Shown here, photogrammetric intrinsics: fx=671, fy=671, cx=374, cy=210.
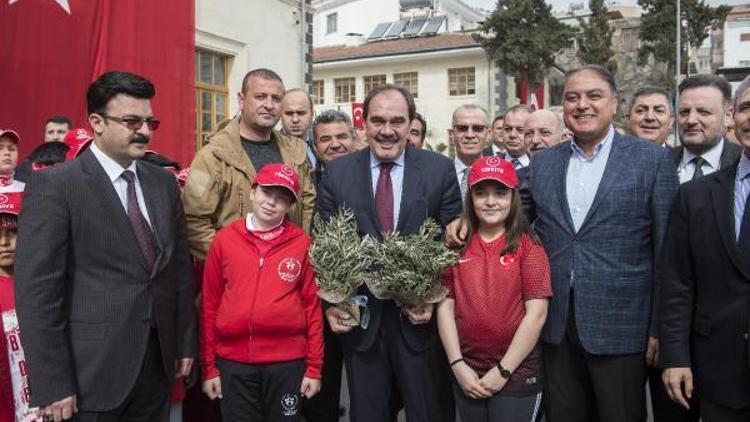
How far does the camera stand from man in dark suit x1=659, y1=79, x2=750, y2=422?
2824mm

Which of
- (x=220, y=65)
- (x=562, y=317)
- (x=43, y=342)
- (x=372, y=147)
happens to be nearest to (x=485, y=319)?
(x=562, y=317)

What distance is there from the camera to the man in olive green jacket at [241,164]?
384cm

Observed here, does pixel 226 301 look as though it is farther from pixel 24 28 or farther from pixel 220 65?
pixel 220 65

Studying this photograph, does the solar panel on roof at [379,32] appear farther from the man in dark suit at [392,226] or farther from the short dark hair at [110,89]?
the short dark hair at [110,89]

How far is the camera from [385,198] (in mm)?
3604

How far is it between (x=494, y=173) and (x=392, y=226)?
0.61 m

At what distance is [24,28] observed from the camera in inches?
329

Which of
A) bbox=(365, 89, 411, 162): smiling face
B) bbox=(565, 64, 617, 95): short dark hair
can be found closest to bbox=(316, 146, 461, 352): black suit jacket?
bbox=(365, 89, 411, 162): smiling face

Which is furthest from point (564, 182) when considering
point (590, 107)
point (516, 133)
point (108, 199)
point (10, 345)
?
point (516, 133)

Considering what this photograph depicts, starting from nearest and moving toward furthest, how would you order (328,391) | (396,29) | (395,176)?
(395,176) → (328,391) → (396,29)

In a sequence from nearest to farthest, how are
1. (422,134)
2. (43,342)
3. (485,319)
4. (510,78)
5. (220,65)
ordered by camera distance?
(43,342), (485,319), (422,134), (220,65), (510,78)

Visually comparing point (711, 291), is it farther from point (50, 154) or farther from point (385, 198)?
point (50, 154)

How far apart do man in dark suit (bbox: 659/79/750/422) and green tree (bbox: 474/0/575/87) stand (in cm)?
2871

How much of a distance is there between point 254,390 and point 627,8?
5434 centimetres
